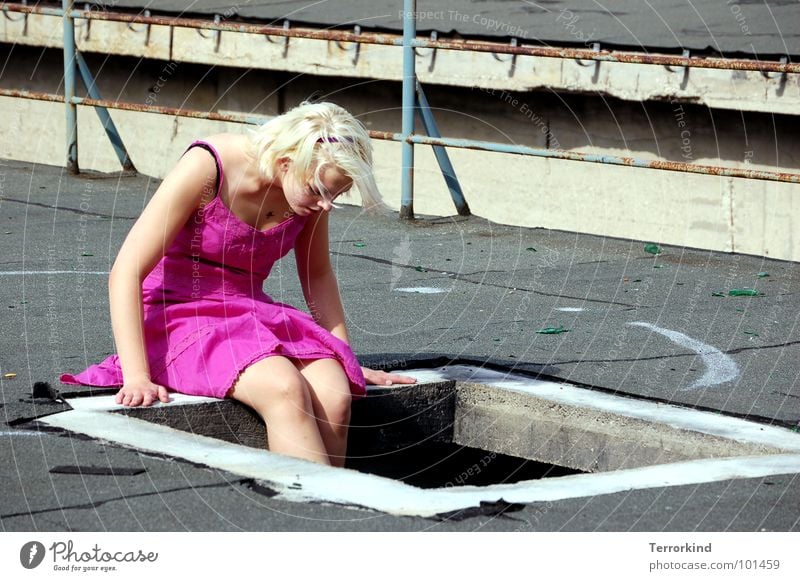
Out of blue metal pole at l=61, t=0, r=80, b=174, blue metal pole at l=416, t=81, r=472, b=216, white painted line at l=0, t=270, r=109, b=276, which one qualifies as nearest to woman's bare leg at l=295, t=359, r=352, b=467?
white painted line at l=0, t=270, r=109, b=276

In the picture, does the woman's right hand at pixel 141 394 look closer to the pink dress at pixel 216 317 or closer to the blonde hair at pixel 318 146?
the pink dress at pixel 216 317

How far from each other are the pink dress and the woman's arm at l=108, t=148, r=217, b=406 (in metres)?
0.09

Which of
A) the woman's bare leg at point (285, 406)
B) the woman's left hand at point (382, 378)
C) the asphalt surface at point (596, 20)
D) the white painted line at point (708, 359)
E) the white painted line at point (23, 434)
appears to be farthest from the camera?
the asphalt surface at point (596, 20)

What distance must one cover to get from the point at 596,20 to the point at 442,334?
12.5 feet

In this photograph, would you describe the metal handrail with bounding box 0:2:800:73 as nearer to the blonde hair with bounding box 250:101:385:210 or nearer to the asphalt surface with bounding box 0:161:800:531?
the asphalt surface with bounding box 0:161:800:531

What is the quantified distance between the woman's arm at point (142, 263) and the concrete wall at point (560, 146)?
15.7 feet

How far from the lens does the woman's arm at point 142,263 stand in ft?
13.3

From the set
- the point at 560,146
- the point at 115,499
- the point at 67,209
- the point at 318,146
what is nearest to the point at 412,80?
the point at 560,146

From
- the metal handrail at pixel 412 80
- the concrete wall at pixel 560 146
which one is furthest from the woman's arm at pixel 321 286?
the concrete wall at pixel 560 146

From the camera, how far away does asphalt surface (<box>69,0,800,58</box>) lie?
8078 millimetres

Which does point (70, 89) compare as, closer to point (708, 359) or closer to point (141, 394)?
point (708, 359)

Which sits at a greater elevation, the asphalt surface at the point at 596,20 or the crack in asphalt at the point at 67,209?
the asphalt surface at the point at 596,20

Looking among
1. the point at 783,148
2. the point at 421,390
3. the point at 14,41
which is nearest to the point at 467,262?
the point at 783,148

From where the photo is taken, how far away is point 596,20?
28.8ft
